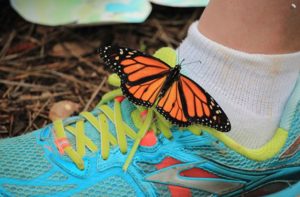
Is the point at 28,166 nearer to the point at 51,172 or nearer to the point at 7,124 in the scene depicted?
the point at 51,172

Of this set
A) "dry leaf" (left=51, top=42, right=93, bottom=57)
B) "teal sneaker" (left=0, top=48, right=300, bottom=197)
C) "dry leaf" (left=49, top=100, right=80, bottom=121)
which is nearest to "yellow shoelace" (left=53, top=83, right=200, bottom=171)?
"teal sneaker" (left=0, top=48, right=300, bottom=197)

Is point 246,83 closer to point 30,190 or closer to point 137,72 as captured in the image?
point 137,72

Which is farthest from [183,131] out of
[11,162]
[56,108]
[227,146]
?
[56,108]

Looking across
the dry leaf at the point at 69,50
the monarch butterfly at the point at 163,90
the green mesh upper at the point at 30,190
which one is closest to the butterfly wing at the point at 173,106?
the monarch butterfly at the point at 163,90

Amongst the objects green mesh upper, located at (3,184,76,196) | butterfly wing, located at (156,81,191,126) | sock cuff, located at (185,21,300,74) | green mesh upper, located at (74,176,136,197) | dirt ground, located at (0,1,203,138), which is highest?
sock cuff, located at (185,21,300,74)

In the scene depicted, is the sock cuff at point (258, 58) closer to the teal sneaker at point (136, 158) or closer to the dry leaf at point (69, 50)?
the teal sneaker at point (136, 158)

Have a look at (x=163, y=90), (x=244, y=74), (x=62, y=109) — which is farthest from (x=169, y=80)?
(x=62, y=109)

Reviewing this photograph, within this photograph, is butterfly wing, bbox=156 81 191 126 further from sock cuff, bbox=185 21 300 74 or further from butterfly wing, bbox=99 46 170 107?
sock cuff, bbox=185 21 300 74
